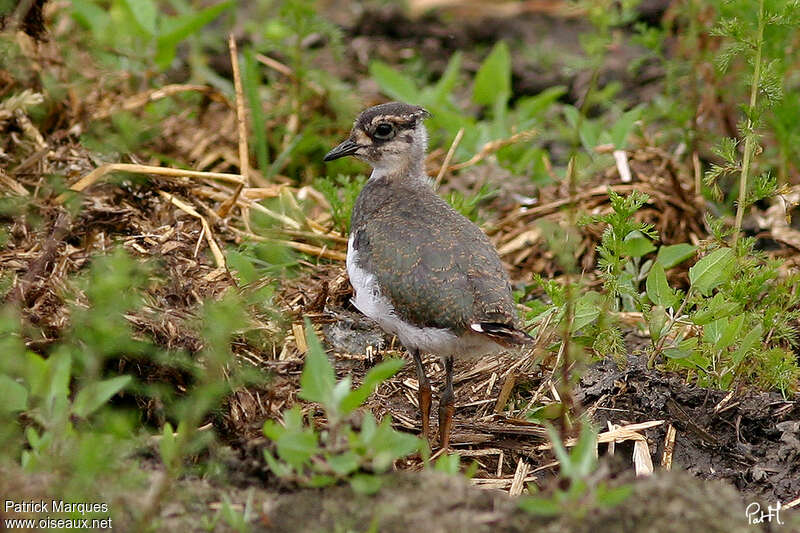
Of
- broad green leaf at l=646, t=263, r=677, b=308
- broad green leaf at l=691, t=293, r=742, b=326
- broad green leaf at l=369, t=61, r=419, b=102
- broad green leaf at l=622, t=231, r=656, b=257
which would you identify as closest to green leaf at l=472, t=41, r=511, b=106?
broad green leaf at l=369, t=61, r=419, b=102

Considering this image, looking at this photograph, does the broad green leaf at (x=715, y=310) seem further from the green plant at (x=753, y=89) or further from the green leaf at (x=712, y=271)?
the green plant at (x=753, y=89)

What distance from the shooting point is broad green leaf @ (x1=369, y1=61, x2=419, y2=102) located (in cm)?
712

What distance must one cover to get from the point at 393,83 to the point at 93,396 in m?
4.34

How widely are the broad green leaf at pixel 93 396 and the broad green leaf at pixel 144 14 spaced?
394cm

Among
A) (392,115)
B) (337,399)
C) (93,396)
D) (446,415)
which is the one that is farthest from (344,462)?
(392,115)

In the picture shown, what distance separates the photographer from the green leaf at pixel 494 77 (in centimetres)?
730

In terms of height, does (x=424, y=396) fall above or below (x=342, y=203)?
below

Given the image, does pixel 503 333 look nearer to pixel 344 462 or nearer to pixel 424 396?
pixel 424 396

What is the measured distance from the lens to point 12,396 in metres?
3.37

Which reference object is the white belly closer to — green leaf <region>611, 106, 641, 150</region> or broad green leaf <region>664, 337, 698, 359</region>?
broad green leaf <region>664, 337, 698, 359</region>

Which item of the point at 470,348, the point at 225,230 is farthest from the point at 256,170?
the point at 470,348

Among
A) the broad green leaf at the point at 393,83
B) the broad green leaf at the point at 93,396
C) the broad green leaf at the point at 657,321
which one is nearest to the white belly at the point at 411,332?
the broad green leaf at the point at 657,321

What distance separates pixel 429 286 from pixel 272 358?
0.83 m

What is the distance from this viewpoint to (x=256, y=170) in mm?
6602
